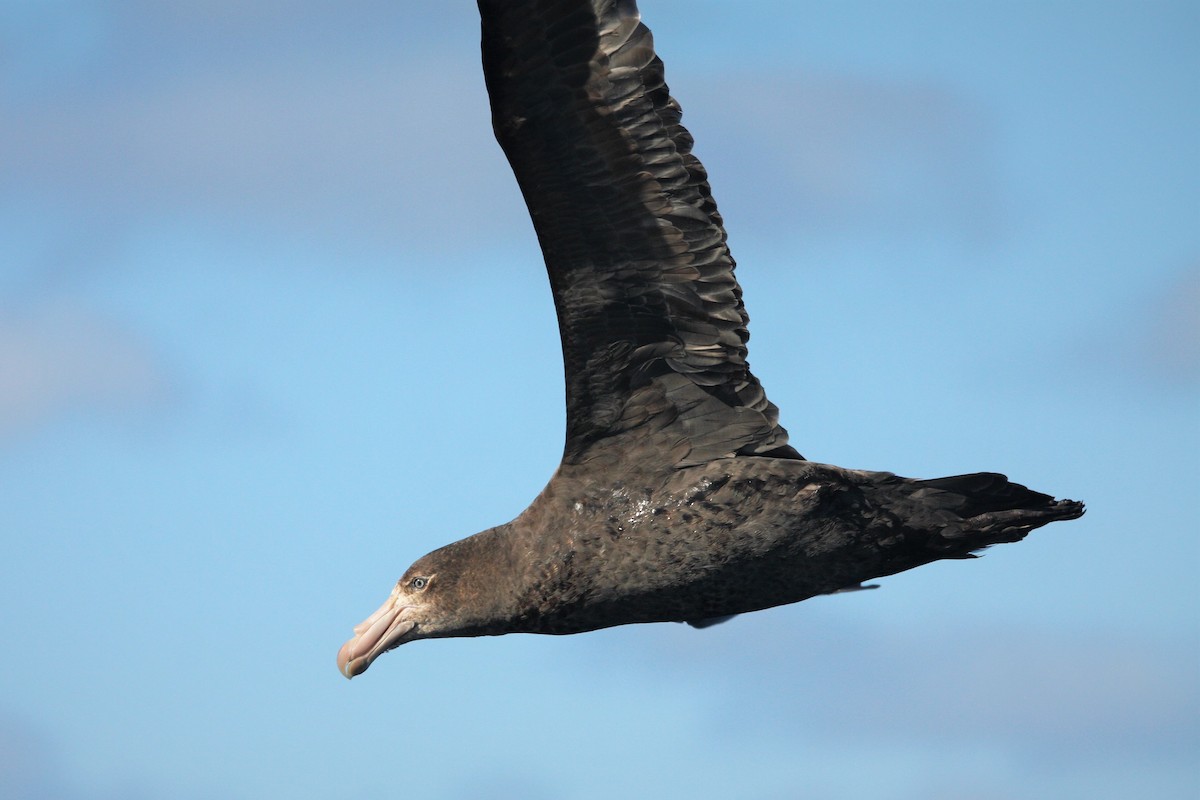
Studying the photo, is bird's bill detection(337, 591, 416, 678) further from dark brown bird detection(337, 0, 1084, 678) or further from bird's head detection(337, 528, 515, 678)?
dark brown bird detection(337, 0, 1084, 678)

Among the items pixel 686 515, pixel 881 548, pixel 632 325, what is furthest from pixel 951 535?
pixel 632 325

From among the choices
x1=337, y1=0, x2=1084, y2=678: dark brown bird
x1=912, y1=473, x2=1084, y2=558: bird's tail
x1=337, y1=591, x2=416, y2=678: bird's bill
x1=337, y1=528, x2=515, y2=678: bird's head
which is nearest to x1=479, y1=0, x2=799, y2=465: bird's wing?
x1=337, y1=0, x2=1084, y2=678: dark brown bird

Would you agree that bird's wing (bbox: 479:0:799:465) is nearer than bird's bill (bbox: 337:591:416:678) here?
Yes

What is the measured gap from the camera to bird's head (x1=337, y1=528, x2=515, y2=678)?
1292 cm

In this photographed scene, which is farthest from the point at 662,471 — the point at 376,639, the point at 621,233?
the point at 376,639

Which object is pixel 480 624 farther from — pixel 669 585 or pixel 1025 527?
pixel 1025 527

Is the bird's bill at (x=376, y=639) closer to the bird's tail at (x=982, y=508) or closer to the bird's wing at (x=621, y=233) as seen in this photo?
the bird's wing at (x=621, y=233)

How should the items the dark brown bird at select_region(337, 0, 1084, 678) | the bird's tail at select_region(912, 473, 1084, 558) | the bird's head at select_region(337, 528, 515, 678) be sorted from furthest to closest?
the bird's head at select_region(337, 528, 515, 678)
the bird's tail at select_region(912, 473, 1084, 558)
the dark brown bird at select_region(337, 0, 1084, 678)

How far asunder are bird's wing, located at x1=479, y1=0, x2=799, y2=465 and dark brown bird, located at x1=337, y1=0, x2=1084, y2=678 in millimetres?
13

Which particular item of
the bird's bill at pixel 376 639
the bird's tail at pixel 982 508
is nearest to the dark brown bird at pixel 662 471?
the bird's tail at pixel 982 508

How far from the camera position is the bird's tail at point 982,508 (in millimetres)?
12336

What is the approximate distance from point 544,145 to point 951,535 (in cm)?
364

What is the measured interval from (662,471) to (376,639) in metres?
2.47

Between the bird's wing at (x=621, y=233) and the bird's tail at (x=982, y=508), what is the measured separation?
1.08 m
